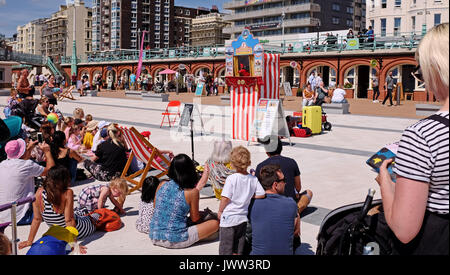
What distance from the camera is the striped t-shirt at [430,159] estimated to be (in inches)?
60.5

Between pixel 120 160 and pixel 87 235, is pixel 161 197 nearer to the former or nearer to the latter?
pixel 87 235

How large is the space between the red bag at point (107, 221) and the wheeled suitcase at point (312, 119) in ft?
27.3

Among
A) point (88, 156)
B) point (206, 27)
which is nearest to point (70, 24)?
point (206, 27)

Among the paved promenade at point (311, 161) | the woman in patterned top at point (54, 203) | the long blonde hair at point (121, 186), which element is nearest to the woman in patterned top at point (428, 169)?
the paved promenade at point (311, 161)

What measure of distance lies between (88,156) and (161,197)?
4.13m

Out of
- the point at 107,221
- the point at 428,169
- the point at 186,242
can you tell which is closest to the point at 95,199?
the point at 107,221

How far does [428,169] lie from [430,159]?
0.12ft

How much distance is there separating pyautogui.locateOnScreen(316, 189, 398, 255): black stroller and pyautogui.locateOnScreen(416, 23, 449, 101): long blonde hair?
62 cm

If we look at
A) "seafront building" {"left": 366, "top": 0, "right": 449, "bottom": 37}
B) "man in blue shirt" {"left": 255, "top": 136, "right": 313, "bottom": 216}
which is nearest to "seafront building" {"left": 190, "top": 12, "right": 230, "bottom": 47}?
"seafront building" {"left": 366, "top": 0, "right": 449, "bottom": 37}

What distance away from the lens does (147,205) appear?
4867 millimetres

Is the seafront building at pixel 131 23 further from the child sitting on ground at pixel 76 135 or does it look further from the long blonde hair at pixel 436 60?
the long blonde hair at pixel 436 60

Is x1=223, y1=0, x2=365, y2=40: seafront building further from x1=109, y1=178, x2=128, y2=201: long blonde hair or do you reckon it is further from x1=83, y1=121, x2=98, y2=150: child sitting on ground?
x1=109, y1=178, x2=128, y2=201: long blonde hair

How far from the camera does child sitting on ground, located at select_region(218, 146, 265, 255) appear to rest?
3.85 meters
